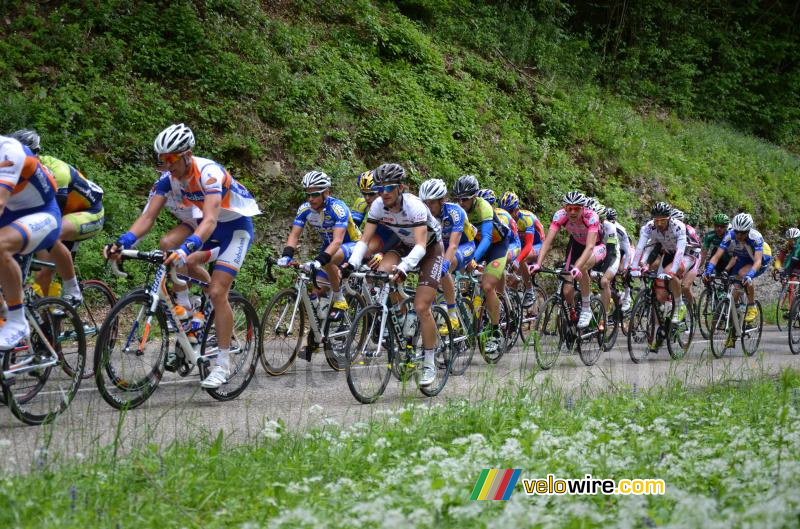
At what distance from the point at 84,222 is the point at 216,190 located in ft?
6.10

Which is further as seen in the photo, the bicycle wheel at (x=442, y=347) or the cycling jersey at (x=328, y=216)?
the cycling jersey at (x=328, y=216)

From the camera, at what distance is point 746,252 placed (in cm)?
1454

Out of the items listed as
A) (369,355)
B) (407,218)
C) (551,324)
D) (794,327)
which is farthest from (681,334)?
(369,355)

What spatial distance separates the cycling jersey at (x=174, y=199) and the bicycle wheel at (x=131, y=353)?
130 cm

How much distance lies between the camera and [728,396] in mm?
7781

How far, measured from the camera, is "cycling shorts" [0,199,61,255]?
6117 mm

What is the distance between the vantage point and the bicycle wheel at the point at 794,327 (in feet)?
47.7

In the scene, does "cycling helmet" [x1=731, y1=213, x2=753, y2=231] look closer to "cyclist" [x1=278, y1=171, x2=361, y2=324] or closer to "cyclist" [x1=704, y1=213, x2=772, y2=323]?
"cyclist" [x1=704, y1=213, x2=772, y2=323]

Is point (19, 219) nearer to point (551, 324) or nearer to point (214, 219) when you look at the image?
point (214, 219)

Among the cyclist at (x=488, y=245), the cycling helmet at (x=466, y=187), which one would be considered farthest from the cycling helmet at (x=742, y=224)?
the cycling helmet at (x=466, y=187)

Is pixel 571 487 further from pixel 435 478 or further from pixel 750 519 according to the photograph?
pixel 750 519

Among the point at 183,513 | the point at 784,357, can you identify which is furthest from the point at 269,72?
the point at 183,513

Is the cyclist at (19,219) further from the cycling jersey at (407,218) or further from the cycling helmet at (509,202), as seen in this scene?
the cycling helmet at (509,202)

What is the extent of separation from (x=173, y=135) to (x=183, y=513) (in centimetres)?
397
